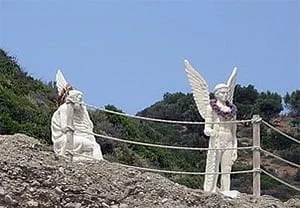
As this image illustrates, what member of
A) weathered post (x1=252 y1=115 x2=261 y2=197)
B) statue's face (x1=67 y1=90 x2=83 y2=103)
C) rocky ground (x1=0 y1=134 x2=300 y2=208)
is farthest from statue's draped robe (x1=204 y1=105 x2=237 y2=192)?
statue's face (x1=67 y1=90 x2=83 y2=103)

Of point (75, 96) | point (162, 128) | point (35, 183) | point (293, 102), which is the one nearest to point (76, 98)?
point (75, 96)

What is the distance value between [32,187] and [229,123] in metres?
3.42

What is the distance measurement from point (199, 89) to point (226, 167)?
3.81 ft

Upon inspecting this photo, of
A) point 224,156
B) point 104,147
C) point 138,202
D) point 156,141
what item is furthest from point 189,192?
point 156,141

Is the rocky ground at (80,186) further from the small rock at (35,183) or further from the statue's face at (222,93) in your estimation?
the statue's face at (222,93)

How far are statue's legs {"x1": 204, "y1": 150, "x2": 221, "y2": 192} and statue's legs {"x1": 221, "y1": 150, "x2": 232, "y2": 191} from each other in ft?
0.28

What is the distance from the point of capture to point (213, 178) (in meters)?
12.9

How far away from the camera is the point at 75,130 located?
1311 cm

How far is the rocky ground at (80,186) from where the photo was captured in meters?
10.5

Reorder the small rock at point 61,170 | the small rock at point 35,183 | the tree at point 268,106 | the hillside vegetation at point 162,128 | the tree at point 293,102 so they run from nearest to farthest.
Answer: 1. the small rock at point 35,183
2. the small rock at point 61,170
3. the hillside vegetation at point 162,128
4. the tree at point 268,106
5. the tree at point 293,102

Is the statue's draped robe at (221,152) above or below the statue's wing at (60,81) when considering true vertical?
below

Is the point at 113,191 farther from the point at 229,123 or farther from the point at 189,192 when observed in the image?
the point at 229,123

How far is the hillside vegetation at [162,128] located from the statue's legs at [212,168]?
805 cm

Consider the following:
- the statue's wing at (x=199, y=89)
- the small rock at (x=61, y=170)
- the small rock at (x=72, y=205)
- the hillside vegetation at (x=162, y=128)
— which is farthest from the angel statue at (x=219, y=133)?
the hillside vegetation at (x=162, y=128)
